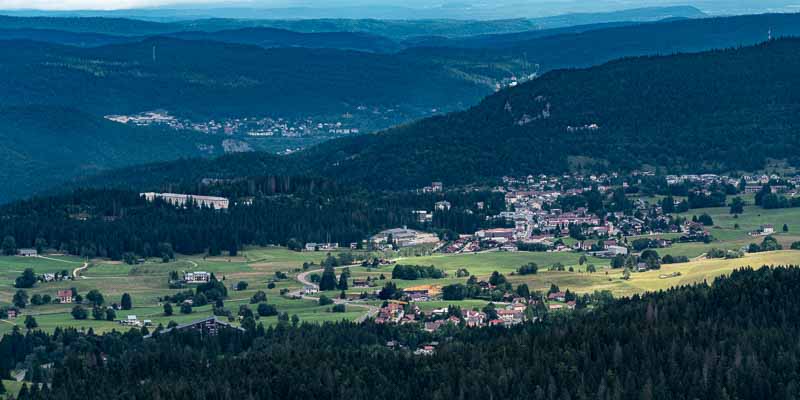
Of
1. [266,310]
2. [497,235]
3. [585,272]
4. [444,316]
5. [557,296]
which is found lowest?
[444,316]

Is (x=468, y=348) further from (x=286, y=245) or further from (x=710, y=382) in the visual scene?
(x=286, y=245)

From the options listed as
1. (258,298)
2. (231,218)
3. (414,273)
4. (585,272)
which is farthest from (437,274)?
(231,218)

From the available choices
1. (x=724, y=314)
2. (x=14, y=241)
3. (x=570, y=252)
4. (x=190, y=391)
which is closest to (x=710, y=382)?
(x=724, y=314)

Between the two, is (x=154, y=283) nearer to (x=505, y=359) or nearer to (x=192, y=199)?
(x=192, y=199)

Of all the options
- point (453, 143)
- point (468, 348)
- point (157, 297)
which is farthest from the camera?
point (453, 143)

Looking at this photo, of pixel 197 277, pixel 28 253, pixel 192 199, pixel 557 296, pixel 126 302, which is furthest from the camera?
pixel 192 199

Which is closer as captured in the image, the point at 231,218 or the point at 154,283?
the point at 154,283
